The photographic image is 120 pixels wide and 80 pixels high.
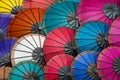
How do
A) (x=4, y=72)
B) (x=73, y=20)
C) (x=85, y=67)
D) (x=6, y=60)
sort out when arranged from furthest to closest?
(x=73, y=20) → (x=6, y=60) → (x=4, y=72) → (x=85, y=67)

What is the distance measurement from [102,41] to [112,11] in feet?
3.79

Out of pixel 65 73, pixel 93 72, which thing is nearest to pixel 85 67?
pixel 93 72

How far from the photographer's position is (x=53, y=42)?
543 inches

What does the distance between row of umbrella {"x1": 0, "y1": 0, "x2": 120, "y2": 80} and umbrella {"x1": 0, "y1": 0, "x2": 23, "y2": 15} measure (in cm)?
54

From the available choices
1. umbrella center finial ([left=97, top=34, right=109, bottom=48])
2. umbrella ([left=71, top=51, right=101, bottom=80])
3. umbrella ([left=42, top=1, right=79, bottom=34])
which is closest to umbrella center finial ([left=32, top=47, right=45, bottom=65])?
umbrella ([left=42, top=1, right=79, bottom=34])

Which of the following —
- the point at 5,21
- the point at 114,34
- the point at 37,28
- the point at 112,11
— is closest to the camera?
the point at 114,34

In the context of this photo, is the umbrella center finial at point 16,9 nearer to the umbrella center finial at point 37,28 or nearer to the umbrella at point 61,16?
the umbrella center finial at point 37,28

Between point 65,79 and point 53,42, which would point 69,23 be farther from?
point 65,79

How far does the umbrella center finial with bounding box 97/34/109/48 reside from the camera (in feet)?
43.3

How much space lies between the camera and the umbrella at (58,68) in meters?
12.9

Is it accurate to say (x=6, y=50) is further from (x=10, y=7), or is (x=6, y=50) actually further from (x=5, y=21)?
(x=10, y=7)

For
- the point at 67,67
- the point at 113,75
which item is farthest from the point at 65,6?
the point at 113,75

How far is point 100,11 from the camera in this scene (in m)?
13.9

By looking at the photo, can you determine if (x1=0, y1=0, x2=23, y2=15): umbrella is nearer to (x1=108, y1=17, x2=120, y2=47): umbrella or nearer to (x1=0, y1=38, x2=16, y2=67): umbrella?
(x1=0, y1=38, x2=16, y2=67): umbrella
